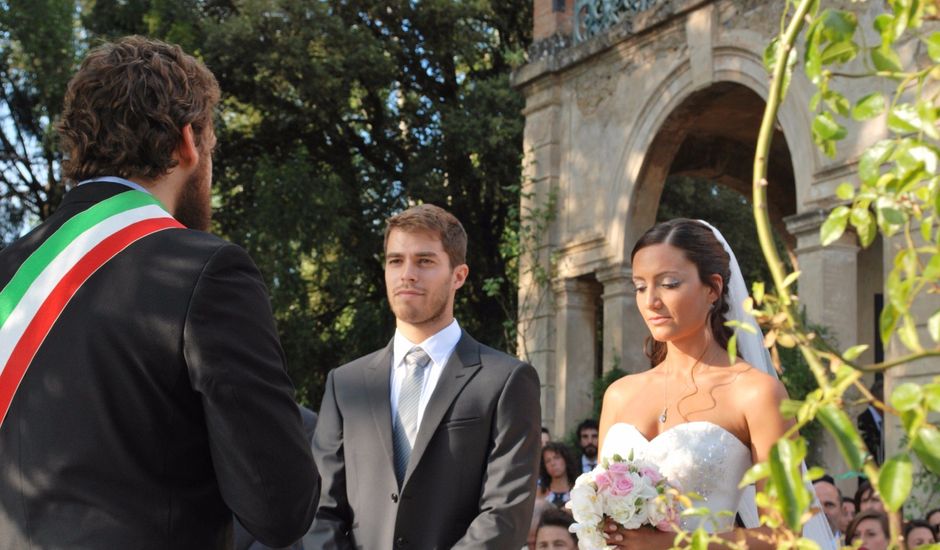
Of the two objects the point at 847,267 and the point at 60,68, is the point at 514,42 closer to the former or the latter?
the point at 60,68

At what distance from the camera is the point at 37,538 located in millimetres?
2586

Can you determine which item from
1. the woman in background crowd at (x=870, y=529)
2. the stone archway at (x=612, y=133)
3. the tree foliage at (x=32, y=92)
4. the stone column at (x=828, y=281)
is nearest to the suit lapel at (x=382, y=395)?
the woman in background crowd at (x=870, y=529)

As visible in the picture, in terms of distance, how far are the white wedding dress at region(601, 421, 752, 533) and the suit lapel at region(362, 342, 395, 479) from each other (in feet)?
3.21

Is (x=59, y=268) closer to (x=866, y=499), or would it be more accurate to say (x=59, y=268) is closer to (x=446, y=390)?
(x=446, y=390)

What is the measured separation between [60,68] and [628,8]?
1097 centimetres

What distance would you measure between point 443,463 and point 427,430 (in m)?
0.14

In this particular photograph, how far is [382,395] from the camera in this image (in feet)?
16.9

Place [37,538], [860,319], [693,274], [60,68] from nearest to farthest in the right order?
[37,538], [693,274], [860,319], [60,68]

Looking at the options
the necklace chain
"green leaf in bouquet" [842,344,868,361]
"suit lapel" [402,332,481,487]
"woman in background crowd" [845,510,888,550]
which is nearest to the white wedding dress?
the necklace chain

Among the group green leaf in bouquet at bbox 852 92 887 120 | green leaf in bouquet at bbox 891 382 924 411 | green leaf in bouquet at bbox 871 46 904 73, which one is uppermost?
green leaf in bouquet at bbox 871 46 904 73

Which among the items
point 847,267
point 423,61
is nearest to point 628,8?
point 847,267

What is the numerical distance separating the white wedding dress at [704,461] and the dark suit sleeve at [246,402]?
5.90ft

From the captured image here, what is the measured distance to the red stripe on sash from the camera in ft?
8.82

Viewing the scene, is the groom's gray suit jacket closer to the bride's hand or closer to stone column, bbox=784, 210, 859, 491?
the bride's hand
